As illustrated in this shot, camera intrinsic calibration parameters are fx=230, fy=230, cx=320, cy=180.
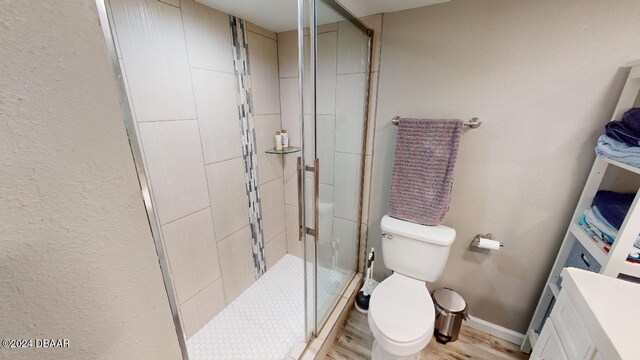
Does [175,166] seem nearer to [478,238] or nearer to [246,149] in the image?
[246,149]

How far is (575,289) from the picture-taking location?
80cm

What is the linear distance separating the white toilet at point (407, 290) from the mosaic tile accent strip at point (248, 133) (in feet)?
3.39

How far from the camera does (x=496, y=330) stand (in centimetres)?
152

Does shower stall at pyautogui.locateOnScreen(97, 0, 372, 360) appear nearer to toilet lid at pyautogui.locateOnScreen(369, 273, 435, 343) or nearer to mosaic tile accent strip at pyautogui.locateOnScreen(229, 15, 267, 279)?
mosaic tile accent strip at pyautogui.locateOnScreen(229, 15, 267, 279)

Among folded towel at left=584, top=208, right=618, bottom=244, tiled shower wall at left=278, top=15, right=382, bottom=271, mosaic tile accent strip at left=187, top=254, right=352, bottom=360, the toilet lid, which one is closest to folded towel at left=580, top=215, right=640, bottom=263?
folded towel at left=584, top=208, right=618, bottom=244

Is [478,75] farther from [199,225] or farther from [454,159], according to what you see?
[199,225]

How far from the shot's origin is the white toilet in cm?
114

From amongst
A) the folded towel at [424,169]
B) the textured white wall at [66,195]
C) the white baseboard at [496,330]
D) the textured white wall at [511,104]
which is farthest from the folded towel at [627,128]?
the textured white wall at [66,195]

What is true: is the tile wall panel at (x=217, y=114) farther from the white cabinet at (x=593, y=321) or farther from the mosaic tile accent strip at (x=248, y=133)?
the white cabinet at (x=593, y=321)

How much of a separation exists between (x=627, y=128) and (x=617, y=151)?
109mm

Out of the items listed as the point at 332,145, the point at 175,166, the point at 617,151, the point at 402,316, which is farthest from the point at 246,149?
the point at 617,151

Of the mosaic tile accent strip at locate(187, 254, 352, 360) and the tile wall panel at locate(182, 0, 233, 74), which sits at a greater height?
the tile wall panel at locate(182, 0, 233, 74)

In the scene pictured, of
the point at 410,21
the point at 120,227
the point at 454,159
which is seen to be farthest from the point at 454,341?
the point at 410,21

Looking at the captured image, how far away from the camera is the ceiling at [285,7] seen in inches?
49.1
